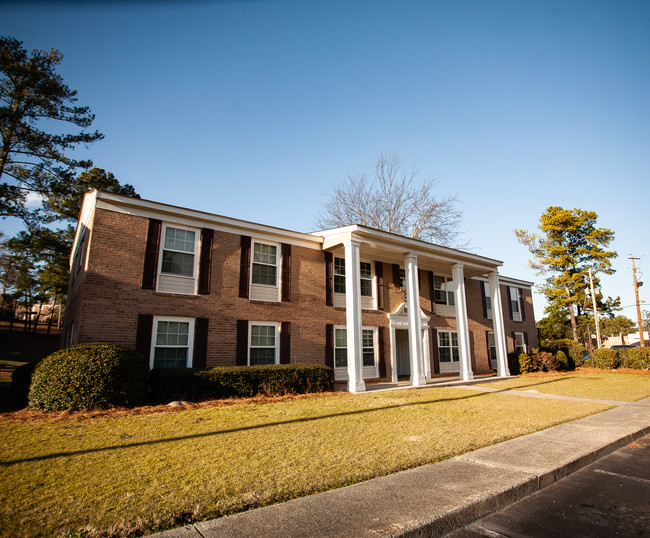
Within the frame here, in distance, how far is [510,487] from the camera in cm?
409

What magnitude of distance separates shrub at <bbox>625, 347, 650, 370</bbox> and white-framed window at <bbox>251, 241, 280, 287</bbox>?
23.5m

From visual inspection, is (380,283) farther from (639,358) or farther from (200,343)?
(639,358)

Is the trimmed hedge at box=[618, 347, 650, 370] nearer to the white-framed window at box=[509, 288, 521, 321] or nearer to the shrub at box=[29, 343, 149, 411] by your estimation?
the white-framed window at box=[509, 288, 521, 321]

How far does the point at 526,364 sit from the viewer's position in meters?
21.5

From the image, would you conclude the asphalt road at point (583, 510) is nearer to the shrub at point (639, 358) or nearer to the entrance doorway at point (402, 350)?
the entrance doorway at point (402, 350)

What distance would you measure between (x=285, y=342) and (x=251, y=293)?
2.20m

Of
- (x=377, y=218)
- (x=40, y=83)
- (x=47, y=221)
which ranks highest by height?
(x=40, y=83)

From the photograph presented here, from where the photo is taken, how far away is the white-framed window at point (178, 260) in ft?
39.6

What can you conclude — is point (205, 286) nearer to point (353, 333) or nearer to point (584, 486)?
point (353, 333)

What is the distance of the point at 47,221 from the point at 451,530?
1036 inches

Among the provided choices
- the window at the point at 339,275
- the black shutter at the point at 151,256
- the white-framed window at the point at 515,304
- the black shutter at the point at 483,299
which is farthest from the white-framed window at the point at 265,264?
the white-framed window at the point at 515,304

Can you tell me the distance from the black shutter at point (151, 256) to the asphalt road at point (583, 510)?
1072cm

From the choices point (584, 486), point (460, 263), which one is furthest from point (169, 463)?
point (460, 263)

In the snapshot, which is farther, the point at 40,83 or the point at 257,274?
the point at 40,83
